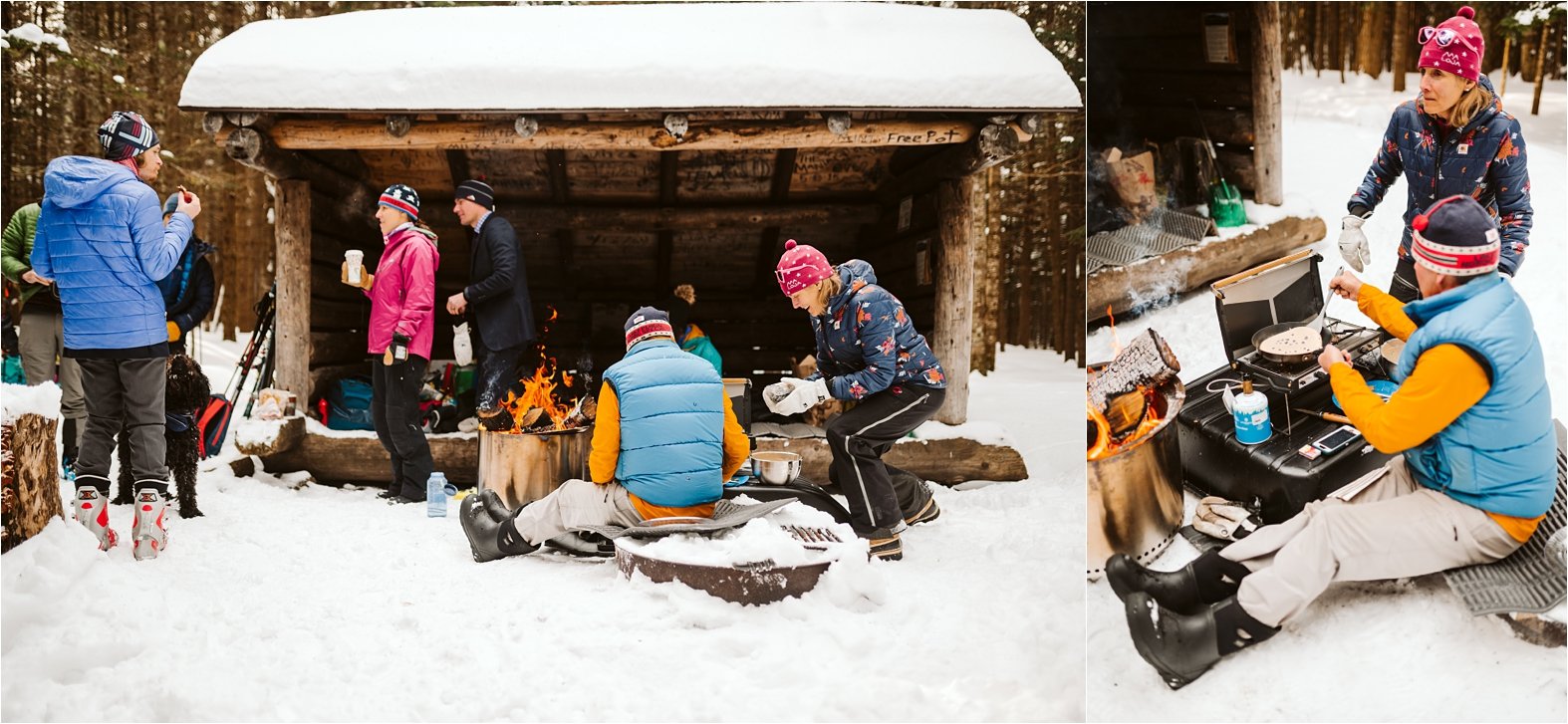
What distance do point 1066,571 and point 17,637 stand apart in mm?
3203

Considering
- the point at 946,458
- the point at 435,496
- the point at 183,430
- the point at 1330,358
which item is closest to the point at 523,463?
the point at 435,496

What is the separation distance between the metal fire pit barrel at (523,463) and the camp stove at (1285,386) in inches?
126

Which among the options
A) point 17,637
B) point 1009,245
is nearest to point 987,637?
point 17,637

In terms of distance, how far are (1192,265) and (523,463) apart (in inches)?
131

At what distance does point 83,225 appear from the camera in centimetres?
337

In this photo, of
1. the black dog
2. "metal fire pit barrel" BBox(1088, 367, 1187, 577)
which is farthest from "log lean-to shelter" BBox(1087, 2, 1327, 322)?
the black dog

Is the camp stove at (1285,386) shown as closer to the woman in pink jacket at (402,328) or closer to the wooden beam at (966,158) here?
the wooden beam at (966,158)

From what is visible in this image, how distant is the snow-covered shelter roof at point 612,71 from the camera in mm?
4574

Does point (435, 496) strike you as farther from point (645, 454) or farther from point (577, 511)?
point (645, 454)

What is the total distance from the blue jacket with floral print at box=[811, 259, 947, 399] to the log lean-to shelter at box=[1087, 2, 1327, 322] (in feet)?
5.04

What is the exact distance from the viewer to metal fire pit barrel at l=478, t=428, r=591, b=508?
4.53 m

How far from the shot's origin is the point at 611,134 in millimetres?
4941

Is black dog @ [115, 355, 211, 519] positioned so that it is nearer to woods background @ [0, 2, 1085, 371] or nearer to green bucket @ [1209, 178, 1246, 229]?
woods background @ [0, 2, 1085, 371]

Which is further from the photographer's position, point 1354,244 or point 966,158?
point 966,158
